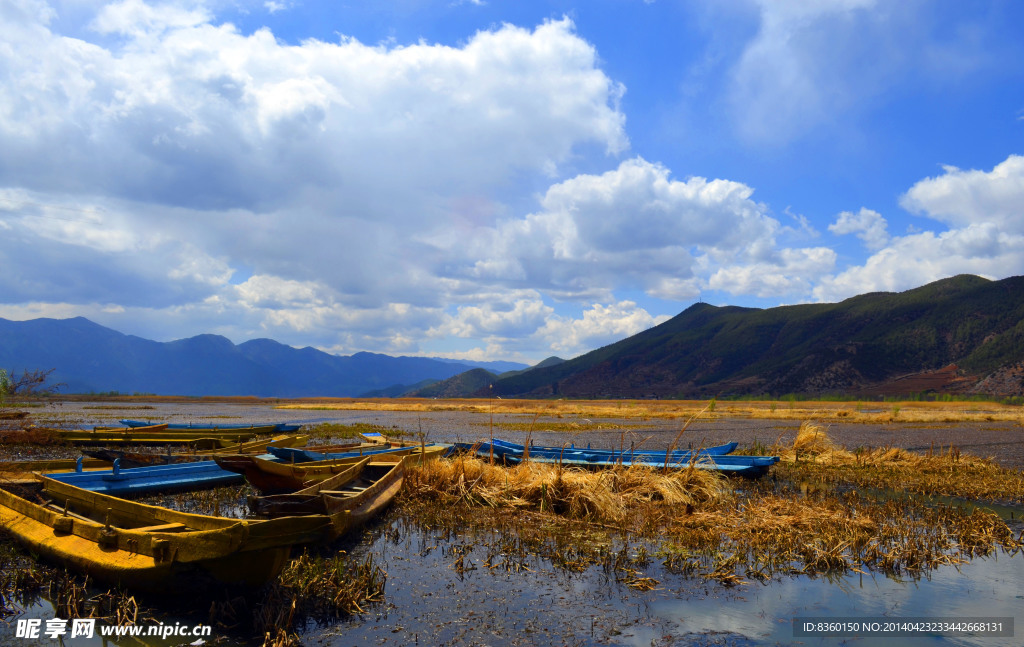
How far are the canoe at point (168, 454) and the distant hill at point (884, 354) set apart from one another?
106007 millimetres

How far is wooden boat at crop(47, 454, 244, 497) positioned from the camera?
37.5 feet

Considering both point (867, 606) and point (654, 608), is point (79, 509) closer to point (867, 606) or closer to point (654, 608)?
point (654, 608)

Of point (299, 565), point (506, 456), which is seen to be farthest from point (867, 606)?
point (506, 456)

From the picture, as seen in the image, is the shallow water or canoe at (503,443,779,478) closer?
the shallow water

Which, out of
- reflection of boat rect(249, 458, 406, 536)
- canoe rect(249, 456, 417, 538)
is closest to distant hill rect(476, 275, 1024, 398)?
canoe rect(249, 456, 417, 538)

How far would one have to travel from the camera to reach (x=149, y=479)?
1262 centimetres

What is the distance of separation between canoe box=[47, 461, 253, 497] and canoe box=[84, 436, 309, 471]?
1245 mm

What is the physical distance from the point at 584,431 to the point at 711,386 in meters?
150

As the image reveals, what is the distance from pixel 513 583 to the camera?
7941mm

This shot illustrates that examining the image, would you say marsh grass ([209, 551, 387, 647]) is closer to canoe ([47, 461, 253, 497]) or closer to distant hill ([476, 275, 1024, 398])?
canoe ([47, 461, 253, 497])

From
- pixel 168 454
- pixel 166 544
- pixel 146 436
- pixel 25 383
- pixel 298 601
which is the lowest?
pixel 298 601

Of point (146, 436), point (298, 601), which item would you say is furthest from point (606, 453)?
point (146, 436)

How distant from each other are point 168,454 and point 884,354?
554ft

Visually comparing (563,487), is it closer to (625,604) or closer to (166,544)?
(625,604)
